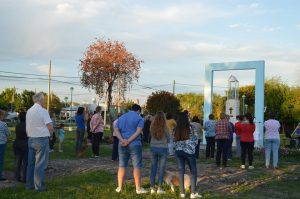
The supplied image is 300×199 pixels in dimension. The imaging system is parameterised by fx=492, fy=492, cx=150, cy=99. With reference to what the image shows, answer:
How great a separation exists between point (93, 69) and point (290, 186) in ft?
79.6

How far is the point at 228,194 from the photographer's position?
10.4 meters

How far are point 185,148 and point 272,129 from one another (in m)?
6.76

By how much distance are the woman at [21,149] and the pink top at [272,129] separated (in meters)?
7.82

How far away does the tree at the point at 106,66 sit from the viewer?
34.7 meters

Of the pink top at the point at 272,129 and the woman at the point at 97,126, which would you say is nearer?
the pink top at the point at 272,129

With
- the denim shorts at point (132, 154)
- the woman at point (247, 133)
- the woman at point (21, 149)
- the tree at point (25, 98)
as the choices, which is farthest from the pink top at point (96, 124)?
the tree at point (25, 98)

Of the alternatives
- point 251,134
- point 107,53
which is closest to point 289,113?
point 107,53

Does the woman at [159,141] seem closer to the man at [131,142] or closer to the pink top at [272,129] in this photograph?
the man at [131,142]

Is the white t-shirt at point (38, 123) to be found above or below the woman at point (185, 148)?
above

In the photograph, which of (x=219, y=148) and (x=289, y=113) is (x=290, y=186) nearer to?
(x=219, y=148)

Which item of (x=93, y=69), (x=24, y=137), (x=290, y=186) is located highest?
(x=93, y=69)

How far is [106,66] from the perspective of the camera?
34531 mm

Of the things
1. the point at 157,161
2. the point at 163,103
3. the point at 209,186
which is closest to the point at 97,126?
the point at 209,186

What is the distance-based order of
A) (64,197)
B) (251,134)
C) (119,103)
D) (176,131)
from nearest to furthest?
(64,197)
(176,131)
(251,134)
(119,103)
